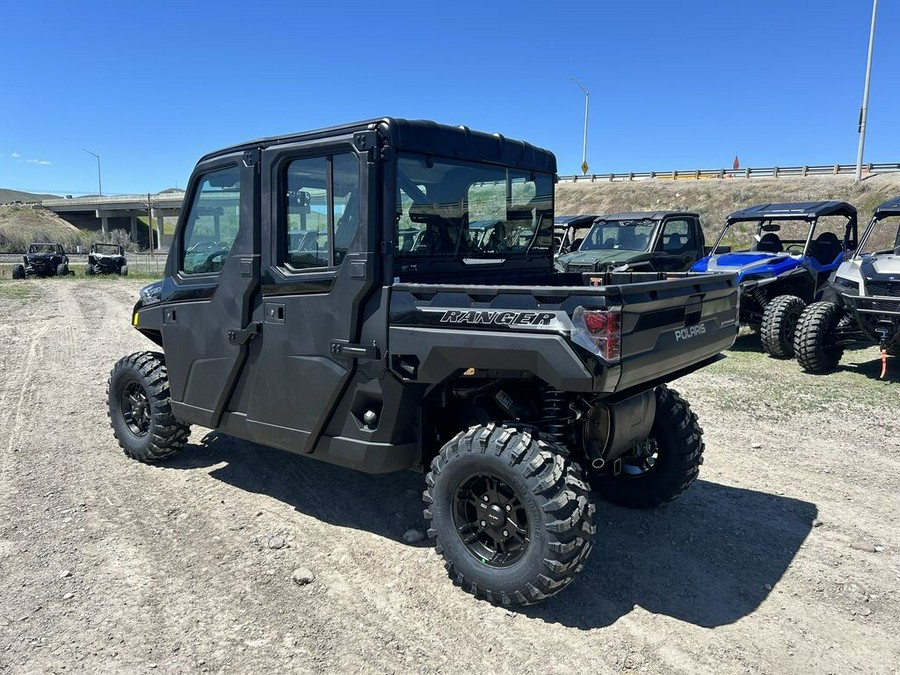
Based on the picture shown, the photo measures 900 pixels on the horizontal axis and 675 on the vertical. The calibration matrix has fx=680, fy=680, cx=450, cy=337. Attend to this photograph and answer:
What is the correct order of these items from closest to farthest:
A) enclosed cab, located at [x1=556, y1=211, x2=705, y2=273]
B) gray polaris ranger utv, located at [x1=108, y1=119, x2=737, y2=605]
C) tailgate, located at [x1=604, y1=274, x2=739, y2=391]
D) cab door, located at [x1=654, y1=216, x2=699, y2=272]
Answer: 1. tailgate, located at [x1=604, y1=274, x2=739, y2=391]
2. gray polaris ranger utv, located at [x1=108, y1=119, x2=737, y2=605]
3. enclosed cab, located at [x1=556, y1=211, x2=705, y2=273]
4. cab door, located at [x1=654, y1=216, x2=699, y2=272]

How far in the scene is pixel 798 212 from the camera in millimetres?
10766

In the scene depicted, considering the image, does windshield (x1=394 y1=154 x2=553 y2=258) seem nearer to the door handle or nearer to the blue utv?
the door handle

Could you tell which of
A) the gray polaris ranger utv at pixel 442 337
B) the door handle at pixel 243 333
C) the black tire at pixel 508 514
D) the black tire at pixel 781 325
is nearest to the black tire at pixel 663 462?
the gray polaris ranger utv at pixel 442 337

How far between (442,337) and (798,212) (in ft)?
30.6

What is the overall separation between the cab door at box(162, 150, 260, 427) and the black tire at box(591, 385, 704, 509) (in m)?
2.66

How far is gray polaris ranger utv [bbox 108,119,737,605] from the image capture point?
3301 millimetres

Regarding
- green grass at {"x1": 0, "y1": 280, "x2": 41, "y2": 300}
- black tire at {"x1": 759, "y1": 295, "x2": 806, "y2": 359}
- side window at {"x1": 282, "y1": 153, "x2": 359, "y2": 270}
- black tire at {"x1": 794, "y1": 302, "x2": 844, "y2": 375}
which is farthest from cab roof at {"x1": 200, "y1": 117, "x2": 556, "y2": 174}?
green grass at {"x1": 0, "y1": 280, "x2": 41, "y2": 300}

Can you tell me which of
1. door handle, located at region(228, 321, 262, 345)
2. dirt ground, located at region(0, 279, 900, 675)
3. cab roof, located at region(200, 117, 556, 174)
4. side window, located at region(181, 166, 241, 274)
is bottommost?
dirt ground, located at region(0, 279, 900, 675)

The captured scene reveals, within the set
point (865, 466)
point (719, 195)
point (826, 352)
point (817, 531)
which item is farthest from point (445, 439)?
point (719, 195)

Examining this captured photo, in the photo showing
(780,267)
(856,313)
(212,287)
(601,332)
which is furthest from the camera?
(780,267)

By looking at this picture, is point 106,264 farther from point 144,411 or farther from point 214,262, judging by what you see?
point 214,262

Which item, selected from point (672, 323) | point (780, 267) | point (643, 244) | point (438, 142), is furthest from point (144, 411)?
point (780, 267)

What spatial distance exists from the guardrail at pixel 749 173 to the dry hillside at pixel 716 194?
0.87m

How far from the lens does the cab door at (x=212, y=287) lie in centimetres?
441
